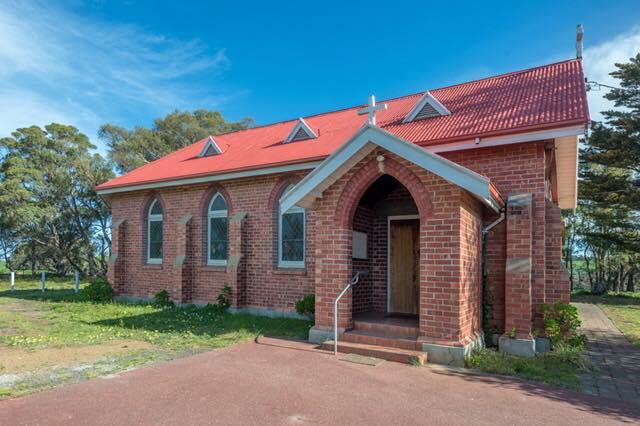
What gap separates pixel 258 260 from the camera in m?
12.7

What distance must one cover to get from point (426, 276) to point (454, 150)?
3.18m

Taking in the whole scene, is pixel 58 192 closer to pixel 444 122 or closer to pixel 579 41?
pixel 444 122

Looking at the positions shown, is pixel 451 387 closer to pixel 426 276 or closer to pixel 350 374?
pixel 350 374

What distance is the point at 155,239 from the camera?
626 inches

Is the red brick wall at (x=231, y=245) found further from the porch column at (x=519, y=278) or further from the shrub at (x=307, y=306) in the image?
the porch column at (x=519, y=278)

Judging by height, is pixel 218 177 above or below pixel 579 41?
below

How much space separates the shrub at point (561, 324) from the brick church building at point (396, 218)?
0.25 metres

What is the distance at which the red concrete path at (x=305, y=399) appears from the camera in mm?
5066

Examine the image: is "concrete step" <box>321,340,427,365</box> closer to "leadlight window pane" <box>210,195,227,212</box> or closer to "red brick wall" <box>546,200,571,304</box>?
"red brick wall" <box>546,200,571,304</box>

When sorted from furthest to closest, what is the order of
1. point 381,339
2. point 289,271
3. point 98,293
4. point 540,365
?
1. point 98,293
2. point 289,271
3. point 381,339
4. point 540,365

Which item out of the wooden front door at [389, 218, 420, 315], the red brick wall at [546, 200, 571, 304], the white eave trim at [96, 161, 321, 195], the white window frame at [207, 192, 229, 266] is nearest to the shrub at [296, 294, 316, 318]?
the wooden front door at [389, 218, 420, 315]

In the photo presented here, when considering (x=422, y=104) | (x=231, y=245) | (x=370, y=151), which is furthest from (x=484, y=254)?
(x=231, y=245)

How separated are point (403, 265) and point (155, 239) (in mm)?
9713

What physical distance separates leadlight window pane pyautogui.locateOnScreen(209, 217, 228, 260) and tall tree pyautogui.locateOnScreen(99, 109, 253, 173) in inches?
812
